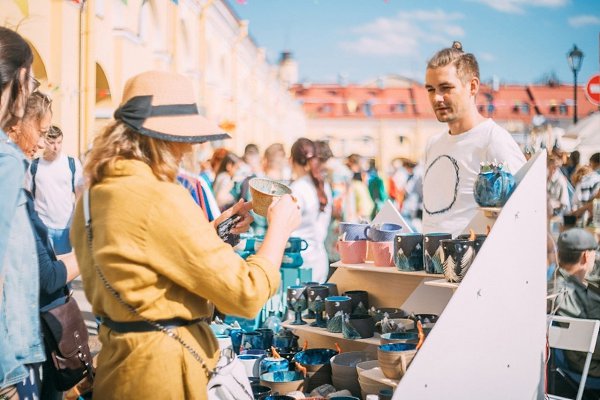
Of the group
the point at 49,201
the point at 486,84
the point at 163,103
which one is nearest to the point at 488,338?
the point at 163,103

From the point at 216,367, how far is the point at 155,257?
18.2 inches

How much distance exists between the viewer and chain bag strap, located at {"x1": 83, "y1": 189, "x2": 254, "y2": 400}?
1.85 m

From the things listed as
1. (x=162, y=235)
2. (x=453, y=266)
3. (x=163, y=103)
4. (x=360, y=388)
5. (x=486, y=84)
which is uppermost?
(x=486, y=84)

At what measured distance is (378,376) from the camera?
256cm

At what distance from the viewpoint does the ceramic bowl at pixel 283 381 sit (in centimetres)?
278

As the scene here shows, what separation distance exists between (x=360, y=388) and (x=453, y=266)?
77 cm

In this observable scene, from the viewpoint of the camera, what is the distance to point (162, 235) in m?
1.76

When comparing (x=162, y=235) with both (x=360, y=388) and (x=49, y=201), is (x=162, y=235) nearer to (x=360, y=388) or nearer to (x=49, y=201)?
(x=360, y=388)

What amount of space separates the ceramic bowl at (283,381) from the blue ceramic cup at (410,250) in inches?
27.1

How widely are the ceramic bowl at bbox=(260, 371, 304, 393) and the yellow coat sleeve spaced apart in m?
1.05

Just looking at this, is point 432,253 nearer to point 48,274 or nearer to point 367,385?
point 367,385

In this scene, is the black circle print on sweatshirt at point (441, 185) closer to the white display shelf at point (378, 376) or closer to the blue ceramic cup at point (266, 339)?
the white display shelf at point (378, 376)

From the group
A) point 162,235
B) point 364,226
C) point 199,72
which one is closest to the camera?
point 162,235

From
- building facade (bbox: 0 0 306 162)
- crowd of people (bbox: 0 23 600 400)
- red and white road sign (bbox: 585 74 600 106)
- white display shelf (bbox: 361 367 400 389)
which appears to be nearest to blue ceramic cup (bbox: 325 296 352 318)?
white display shelf (bbox: 361 367 400 389)
